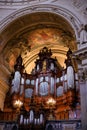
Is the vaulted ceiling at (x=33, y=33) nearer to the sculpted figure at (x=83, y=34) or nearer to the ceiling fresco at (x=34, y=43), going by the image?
the ceiling fresco at (x=34, y=43)

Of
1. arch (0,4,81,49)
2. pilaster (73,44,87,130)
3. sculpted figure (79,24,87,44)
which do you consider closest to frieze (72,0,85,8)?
arch (0,4,81,49)

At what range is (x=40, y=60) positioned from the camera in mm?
13727

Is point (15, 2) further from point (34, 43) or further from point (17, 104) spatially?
point (17, 104)

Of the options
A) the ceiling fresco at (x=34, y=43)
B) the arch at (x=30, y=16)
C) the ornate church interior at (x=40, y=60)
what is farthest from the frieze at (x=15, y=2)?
the ceiling fresco at (x=34, y=43)

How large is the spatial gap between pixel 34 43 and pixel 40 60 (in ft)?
3.99

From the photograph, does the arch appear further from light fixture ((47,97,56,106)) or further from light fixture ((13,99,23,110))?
light fixture ((47,97,56,106))

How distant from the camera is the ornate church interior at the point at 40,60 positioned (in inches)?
389

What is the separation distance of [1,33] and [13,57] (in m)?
2.32

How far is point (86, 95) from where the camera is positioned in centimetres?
807

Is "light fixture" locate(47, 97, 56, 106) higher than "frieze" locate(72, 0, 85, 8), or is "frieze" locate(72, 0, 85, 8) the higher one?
"frieze" locate(72, 0, 85, 8)

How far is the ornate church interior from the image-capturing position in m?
9.88

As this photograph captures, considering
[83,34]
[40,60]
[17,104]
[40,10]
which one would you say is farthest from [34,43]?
[83,34]

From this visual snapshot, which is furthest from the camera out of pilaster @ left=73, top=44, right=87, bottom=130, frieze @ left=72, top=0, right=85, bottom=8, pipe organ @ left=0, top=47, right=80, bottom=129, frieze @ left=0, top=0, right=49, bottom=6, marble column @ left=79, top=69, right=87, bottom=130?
frieze @ left=0, top=0, right=49, bottom=6

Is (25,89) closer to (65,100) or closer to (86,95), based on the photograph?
(65,100)
